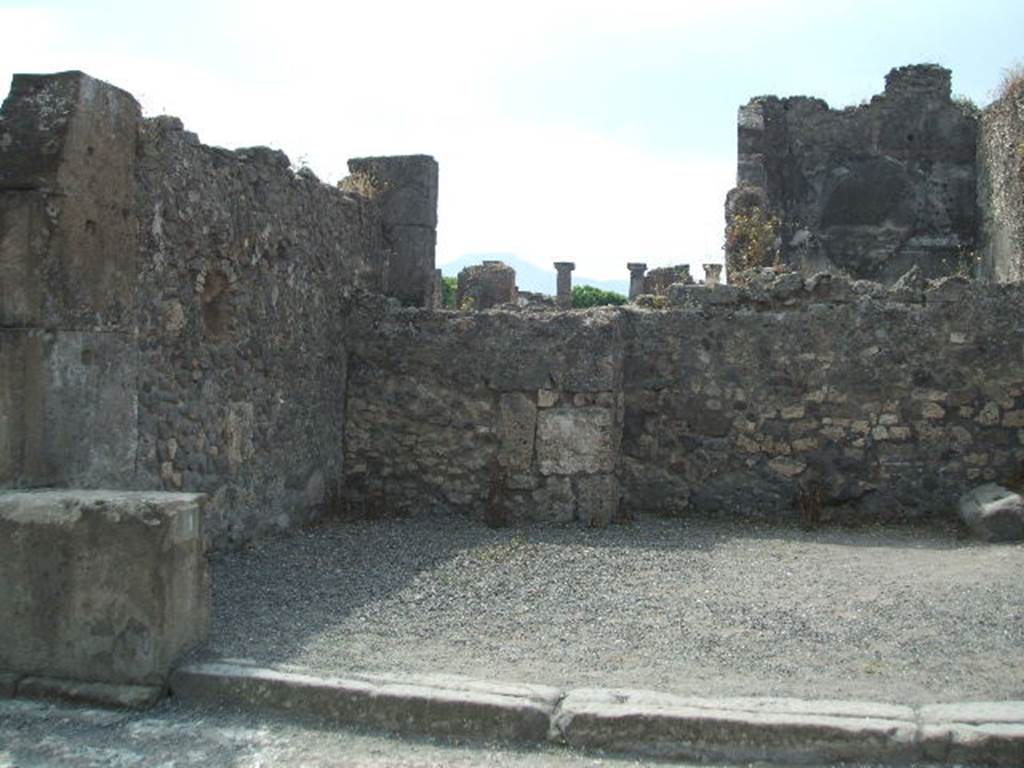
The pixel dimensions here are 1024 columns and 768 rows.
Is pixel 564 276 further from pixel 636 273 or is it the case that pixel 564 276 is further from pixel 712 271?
pixel 712 271

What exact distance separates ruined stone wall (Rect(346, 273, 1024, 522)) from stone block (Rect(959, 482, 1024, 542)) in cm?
47

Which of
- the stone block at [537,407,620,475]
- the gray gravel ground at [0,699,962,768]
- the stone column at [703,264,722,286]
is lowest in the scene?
the gray gravel ground at [0,699,962,768]

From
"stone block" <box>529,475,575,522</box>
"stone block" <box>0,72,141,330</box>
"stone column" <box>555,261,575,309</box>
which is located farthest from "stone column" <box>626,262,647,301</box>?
"stone block" <box>0,72,141,330</box>

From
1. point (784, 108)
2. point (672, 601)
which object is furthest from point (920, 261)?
point (672, 601)

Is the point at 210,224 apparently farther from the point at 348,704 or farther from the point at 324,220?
the point at 348,704

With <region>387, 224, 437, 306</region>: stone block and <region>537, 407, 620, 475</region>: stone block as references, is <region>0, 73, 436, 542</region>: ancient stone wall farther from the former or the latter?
<region>537, 407, 620, 475</region>: stone block

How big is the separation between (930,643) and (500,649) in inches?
80.8

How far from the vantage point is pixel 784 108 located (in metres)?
14.6

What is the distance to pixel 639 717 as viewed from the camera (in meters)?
4.05

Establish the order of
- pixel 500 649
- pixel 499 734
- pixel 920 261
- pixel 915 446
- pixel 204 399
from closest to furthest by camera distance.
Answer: pixel 499 734 → pixel 500 649 → pixel 204 399 → pixel 915 446 → pixel 920 261

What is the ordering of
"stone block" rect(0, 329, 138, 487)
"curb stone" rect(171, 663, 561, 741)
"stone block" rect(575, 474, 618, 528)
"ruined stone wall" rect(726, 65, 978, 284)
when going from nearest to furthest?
1. "curb stone" rect(171, 663, 561, 741)
2. "stone block" rect(0, 329, 138, 487)
3. "stone block" rect(575, 474, 618, 528)
4. "ruined stone wall" rect(726, 65, 978, 284)

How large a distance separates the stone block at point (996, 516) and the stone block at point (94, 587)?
5.89 m

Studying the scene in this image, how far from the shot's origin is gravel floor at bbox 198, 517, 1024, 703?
4.70m

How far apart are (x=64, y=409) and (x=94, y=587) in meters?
1.26
